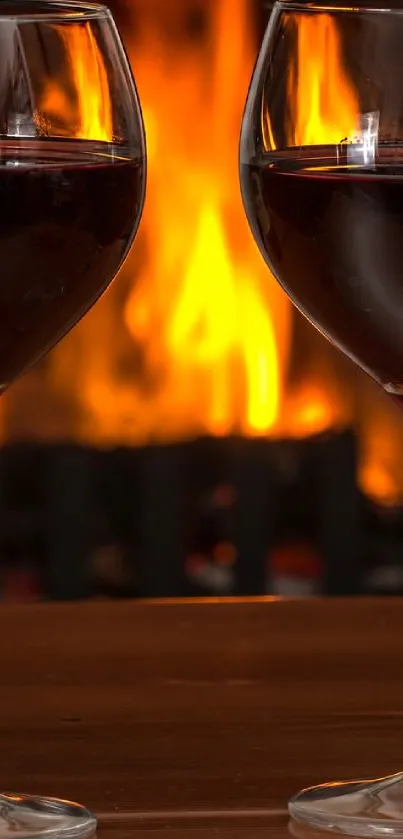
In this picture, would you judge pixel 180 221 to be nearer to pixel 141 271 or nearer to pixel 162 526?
pixel 141 271

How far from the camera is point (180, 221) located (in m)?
1.64

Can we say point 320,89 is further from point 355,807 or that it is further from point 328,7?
point 355,807

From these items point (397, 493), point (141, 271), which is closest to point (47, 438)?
point (141, 271)

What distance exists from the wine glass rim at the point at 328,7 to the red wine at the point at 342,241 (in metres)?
0.03

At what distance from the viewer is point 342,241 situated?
0.38 meters

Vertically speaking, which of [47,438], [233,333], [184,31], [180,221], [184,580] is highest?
[184,31]

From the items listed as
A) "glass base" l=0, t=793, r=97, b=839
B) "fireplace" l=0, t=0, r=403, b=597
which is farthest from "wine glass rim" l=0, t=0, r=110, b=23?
"fireplace" l=0, t=0, r=403, b=597

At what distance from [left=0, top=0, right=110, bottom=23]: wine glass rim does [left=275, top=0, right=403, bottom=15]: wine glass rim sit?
0.05 meters

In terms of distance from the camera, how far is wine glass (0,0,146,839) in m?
0.36

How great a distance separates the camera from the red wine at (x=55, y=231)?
361 millimetres

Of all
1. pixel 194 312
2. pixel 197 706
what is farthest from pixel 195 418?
pixel 197 706

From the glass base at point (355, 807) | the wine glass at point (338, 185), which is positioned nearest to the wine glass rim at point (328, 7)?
the wine glass at point (338, 185)

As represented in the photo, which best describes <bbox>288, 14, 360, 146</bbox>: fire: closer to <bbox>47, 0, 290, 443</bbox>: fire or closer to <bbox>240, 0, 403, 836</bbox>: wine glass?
<bbox>240, 0, 403, 836</bbox>: wine glass

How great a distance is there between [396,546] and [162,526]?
24 centimetres
